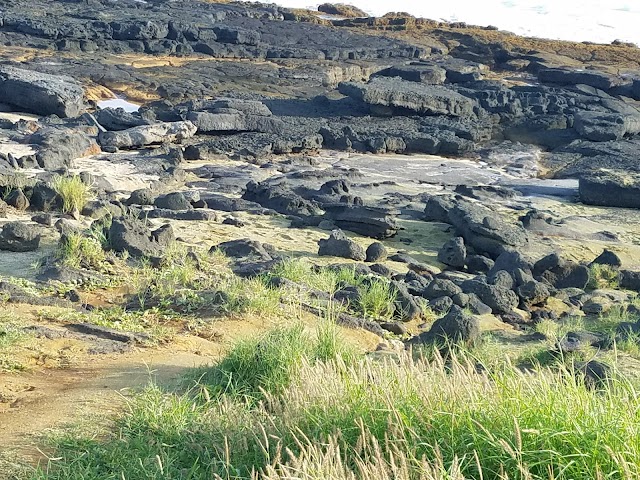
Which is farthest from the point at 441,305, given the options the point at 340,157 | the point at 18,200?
the point at 340,157

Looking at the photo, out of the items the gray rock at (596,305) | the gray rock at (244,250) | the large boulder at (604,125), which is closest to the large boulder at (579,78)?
the large boulder at (604,125)

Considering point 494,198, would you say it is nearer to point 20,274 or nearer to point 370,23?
point 20,274

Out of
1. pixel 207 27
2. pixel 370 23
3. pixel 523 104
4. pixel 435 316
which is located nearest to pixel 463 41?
pixel 370 23

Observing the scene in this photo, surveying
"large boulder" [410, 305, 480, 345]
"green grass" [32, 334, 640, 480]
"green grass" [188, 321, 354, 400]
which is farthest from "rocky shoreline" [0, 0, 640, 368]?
"green grass" [32, 334, 640, 480]

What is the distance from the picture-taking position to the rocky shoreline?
34.6 feet

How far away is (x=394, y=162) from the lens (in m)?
20.5

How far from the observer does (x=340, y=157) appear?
20750 mm

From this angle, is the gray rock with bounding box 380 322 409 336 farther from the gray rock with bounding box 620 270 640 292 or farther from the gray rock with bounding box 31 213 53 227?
the gray rock with bounding box 620 270 640 292

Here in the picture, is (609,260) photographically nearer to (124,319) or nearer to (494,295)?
(494,295)

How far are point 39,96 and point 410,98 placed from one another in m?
9.65

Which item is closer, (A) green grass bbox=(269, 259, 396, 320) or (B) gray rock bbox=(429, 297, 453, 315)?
(A) green grass bbox=(269, 259, 396, 320)

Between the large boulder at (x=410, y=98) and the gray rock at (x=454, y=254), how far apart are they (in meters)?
12.4

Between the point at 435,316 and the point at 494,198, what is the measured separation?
9099mm

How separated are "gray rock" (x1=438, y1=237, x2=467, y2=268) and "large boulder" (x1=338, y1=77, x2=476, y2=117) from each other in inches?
488
